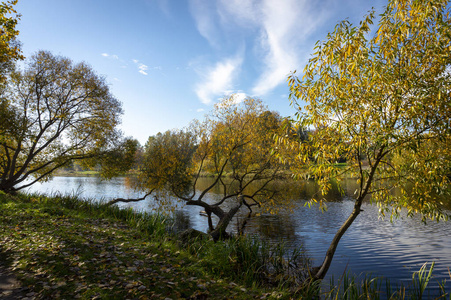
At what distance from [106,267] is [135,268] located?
0.74 metres

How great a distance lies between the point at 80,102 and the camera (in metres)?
19.1

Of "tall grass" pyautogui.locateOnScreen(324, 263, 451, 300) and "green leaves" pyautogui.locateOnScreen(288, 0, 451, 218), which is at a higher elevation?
"green leaves" pyautogui.locateOnScreen(288, 0, 451, 218)

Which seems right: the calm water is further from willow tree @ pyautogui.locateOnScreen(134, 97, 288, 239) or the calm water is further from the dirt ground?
the dirt ground

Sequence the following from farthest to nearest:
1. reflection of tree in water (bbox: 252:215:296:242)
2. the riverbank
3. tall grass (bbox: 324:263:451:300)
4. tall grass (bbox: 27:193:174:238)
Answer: reflection of tree in water (bbox: 252:215:296:242), tall grass (bbox: 27:193:174:238), tall grass (bbox: 324:263:451:300), the riverbank

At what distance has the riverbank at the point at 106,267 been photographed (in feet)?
19.3

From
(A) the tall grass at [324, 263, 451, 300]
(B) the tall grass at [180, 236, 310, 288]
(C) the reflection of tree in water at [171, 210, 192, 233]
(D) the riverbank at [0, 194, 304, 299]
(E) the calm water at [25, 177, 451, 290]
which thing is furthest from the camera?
(C) the reflection of tree in water at [171, 210, 192, 233]

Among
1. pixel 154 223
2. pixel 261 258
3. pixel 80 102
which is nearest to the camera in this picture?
pixel 261 258

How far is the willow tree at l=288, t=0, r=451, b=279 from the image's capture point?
5629 millimetres

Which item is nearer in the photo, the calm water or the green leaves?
the green leaves

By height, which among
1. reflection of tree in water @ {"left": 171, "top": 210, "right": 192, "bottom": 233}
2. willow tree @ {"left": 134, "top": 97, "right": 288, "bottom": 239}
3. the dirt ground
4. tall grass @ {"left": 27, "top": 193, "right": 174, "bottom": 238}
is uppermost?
willow tree @ {"left": 134, "top": 97, "right": 288, "bottom": 239}

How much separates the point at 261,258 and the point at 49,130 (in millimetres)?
18329

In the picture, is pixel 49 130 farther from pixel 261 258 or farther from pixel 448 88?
pixel 448 88

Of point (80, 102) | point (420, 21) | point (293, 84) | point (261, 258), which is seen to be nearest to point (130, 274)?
point (261, 258)

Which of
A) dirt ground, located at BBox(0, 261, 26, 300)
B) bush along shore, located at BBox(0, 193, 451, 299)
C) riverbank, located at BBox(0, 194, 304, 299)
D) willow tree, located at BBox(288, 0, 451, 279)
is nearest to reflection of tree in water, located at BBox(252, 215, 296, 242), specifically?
bush along shore, located at BBox(0, 193, 451, 299)
